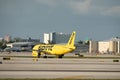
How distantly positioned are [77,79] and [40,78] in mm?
3615

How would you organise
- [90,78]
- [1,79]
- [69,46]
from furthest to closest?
[69,46]
[90,78]
[1,79]

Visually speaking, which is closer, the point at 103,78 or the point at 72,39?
the point at 103,78

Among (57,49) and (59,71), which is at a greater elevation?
(57,49)

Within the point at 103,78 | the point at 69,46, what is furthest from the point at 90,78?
the point at 69,46

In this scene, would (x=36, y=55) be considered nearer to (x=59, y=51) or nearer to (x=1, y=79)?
(x=59, y=51)

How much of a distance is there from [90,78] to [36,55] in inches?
3312

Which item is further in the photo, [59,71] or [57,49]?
[57,49]

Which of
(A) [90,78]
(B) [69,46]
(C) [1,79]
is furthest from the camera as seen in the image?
(B) [69,46]

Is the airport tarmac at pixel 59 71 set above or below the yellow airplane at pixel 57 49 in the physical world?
below

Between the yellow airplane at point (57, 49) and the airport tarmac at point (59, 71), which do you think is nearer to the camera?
the airport tarmac at point (59, 71)

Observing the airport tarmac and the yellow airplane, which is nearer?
the airport tarmac

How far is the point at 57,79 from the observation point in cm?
3622

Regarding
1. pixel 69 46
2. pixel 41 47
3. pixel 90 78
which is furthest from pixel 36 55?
pixel 90 78

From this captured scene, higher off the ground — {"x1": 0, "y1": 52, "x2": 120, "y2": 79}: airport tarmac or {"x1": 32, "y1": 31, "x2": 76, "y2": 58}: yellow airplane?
{"x1": 32, "y1": 31, "x2": 76, "y2": 58}: yellow airplane
